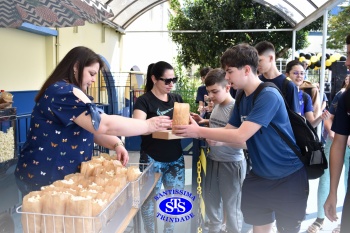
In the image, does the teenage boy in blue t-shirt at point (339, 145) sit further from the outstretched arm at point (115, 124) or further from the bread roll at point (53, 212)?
the bread roll at point (53, 212)

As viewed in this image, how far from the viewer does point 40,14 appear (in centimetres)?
420

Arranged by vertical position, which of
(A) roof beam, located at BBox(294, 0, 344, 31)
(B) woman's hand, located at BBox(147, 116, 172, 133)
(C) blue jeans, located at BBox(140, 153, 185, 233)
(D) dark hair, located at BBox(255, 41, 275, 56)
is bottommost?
(C) blue jeans, located at BBox(140, 153, 185, 233)

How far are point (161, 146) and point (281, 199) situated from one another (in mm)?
1136

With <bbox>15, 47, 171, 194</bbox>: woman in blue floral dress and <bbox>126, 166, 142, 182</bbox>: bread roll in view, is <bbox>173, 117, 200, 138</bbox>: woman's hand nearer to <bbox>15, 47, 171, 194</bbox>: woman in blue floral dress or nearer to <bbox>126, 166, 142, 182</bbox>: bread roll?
<bbox>15, 47, 171, 194</bbox>: woman in blue floral dress

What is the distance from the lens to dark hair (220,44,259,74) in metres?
2.35

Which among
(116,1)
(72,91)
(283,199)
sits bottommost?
(283,199)

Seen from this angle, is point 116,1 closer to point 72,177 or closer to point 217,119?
point 217,119

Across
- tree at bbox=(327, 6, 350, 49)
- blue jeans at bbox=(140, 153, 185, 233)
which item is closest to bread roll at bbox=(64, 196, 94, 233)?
blue jeans at bbox=(140, 153, 185, 233)

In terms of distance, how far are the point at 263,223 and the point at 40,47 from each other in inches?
249

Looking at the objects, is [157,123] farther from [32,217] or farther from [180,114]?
[32,217]

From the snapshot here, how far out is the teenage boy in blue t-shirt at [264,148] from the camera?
2.30 meters

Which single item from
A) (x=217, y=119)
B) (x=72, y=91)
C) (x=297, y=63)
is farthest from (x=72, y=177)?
(x=297, y=63)

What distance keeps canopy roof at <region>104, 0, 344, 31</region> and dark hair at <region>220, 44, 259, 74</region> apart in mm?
4733

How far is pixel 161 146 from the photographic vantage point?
3.14m
